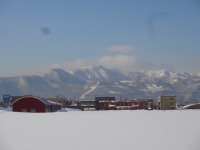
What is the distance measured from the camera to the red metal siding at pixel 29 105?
237 ft

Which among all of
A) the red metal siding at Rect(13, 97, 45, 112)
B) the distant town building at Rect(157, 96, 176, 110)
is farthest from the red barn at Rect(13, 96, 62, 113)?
the distant town building at Rect(157, 96, 176, 110)

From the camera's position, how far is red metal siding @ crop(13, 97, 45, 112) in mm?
72125

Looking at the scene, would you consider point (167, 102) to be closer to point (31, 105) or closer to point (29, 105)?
point (31, 105)

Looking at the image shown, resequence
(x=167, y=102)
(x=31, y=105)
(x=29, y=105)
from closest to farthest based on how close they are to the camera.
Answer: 1. (x=31, y=105)
2. (x=29, y=105)
3. (x=167, y=102)

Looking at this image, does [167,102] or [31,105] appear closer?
[31,105]

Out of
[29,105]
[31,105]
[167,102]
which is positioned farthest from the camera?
[167,102]

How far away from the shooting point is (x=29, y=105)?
72.8m

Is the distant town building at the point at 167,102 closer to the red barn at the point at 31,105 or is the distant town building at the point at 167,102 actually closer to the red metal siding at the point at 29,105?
the red barn at the point at 31,105

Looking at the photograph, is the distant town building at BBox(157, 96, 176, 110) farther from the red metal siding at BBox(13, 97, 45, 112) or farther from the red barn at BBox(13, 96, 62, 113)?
the red metal siding at BBox(13, 97, 45, 112)

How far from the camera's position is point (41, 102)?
72.3m

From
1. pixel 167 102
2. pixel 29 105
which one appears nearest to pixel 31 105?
pixel 29 105

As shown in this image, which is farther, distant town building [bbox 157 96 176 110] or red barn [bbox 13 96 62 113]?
distant town building [bbox 157 96 176 110]
